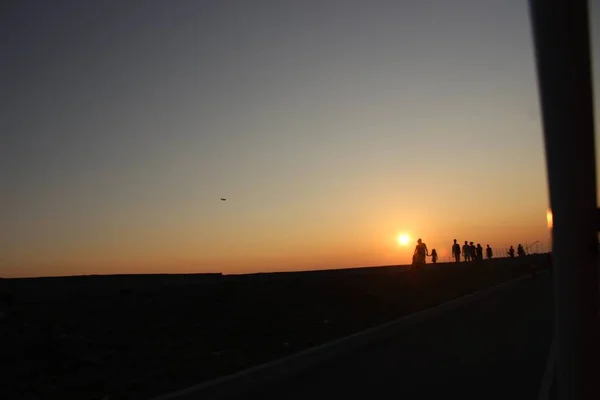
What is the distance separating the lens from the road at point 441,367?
30.1ft

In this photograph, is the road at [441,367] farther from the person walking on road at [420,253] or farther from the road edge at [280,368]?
the person walking on road at [420,253]

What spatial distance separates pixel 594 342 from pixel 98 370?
9400mm

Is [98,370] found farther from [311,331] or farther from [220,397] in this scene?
[311,331]

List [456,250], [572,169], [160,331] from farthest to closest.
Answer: [456,250] < [160,331] < [572,169]

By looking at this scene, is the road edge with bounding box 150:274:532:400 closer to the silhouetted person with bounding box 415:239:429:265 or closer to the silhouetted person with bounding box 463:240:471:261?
the silhouetted person with bounding box 415:239:429:265

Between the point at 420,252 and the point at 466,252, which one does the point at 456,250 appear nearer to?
the point at 466,252

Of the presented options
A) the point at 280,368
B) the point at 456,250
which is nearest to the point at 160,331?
the point at 280,368

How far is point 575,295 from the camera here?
2.29 metres

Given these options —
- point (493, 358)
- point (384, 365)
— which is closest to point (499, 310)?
point (493, 358)

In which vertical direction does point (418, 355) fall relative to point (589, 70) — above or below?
below

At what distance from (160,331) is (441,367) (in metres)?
5.82

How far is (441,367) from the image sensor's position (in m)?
11.2

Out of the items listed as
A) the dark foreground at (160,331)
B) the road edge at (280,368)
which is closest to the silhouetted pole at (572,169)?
the road edge at (280,368)

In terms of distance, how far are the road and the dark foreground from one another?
0.93ft
